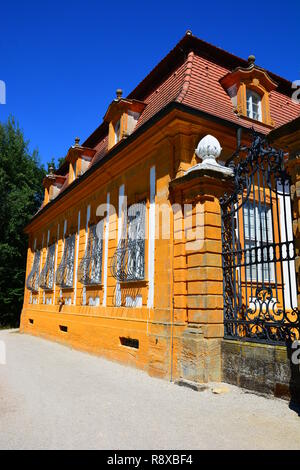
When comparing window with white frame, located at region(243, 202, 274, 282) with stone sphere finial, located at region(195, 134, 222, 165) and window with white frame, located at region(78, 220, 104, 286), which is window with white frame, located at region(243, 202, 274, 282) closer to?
stone sphere finial, located at region(195, 134, 222, 165)

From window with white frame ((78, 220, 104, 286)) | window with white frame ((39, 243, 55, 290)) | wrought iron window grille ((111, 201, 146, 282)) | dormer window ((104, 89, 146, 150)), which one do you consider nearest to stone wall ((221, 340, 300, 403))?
A: wrought iron window grille ((111, 201, 146, 282))

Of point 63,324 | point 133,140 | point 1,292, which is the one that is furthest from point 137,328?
point 1,292

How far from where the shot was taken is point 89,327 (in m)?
9.91

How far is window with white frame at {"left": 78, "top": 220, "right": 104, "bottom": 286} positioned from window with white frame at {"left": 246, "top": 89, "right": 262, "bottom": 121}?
15.7ft

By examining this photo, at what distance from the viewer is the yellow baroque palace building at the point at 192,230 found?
5652mm

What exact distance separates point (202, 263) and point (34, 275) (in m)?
12.6

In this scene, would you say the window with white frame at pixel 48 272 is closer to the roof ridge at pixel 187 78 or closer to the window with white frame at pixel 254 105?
the roof ridge at pixel 187 78

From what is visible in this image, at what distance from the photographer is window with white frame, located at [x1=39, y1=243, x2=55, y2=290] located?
14509 mm

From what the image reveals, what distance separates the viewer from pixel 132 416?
177 inches

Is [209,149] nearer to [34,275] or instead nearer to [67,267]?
[67,267]

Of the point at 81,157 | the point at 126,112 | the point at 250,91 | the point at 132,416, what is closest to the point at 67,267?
the point at 81,157

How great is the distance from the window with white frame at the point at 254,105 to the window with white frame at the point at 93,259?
15.7 feet

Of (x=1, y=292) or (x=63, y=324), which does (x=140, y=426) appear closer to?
(x=63, y=324)
